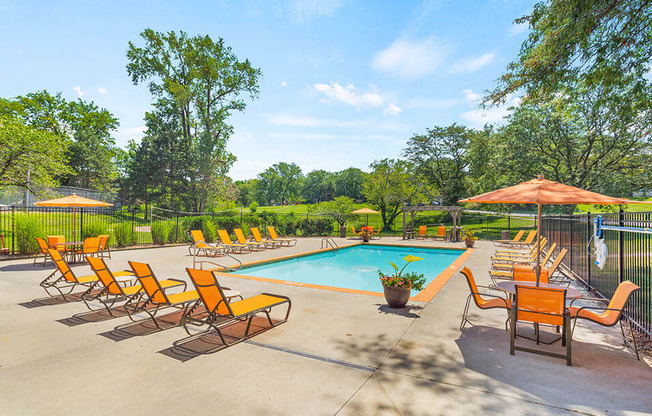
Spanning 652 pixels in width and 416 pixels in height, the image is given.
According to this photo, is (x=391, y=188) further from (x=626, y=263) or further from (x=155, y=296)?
(x=155, y=296)

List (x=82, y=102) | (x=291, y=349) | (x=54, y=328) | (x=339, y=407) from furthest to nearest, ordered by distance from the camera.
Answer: (x=82, y=102) → (x=54, y=328) → (x=291, y=349) → (x=339, y=407)

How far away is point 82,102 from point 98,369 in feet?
154

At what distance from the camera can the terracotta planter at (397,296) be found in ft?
17.4

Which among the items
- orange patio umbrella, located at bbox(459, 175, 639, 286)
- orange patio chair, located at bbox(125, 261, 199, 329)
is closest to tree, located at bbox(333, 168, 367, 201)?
orange patio umbrella, located at bbox(459, 175, 639, 286)

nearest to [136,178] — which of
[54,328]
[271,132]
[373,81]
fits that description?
[271,132]

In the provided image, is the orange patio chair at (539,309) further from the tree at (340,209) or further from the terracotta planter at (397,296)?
the tree at (340,209)

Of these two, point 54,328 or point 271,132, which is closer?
point 54,328

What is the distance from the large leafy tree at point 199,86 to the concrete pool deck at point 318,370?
79.4 ft

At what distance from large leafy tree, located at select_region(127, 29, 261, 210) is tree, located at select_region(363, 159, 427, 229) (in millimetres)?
13543

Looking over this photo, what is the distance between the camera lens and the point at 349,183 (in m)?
83.1

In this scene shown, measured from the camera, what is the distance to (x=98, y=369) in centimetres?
319

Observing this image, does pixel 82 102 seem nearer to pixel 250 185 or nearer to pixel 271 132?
pixel 271 132

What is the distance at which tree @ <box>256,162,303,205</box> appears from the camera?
88.7m

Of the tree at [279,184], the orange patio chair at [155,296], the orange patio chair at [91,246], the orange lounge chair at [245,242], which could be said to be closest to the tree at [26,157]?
the orange patio chair at [91,246]
